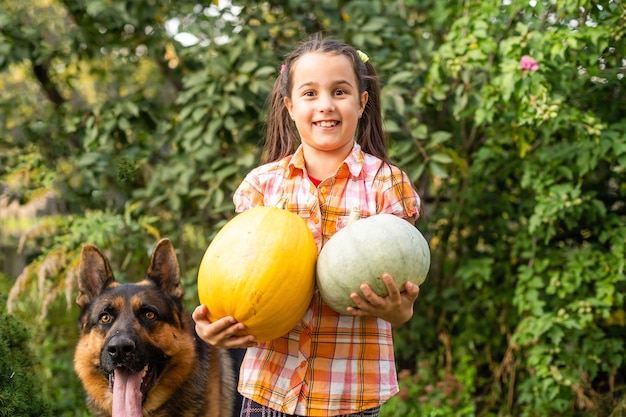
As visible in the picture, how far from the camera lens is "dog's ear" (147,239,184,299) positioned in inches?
130

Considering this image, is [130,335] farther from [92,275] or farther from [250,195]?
[250,195]

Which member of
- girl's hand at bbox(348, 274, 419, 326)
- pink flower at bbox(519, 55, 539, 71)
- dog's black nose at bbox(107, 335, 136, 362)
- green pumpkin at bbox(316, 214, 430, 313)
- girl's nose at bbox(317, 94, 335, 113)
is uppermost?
pink flower at bbox(519, 55, 539, 71)

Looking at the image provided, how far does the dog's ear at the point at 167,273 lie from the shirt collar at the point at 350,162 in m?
1.24

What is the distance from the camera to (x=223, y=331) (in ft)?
6.57

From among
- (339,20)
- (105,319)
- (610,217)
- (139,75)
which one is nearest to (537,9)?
(610,217)

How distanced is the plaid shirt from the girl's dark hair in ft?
0.82

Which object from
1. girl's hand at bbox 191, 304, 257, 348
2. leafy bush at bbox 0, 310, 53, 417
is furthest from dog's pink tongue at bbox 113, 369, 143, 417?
girl's hand at bbox 191, 304, 257, 348

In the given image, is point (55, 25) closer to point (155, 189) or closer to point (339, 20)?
point (155, 189)

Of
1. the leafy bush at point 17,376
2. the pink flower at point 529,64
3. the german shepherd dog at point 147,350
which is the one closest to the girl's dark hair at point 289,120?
the german shepherd dog at point 147,350

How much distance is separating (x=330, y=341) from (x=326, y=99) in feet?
2.70

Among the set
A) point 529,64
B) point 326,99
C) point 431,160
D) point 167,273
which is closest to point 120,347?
point 167,273

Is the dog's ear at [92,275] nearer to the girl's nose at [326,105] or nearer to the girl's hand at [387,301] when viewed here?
the girl's nose at [326,105]

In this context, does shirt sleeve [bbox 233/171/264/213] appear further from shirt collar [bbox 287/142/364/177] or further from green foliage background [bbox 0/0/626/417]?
green foliage background [bbox 0/0/626/417]

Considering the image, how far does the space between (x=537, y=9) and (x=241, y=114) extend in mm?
2093
